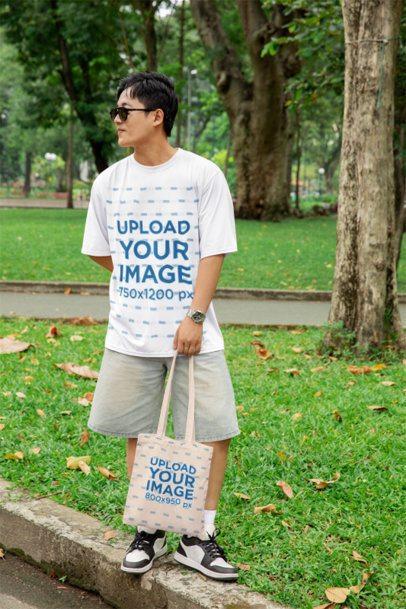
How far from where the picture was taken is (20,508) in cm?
385

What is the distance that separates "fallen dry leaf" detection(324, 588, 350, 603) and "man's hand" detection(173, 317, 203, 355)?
990 mm

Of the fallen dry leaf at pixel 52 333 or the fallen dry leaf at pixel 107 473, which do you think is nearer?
the fallen dry leaf at pixel 107 473

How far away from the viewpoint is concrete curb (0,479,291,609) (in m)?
3.16

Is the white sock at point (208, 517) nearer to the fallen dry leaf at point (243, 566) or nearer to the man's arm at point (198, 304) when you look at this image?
the fallen dry leaf at point (243, 566)

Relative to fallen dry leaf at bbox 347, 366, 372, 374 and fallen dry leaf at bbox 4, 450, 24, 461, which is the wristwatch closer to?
fallen dry leaf at bbox 4, 450, 24, 461

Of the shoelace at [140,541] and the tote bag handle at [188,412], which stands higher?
the tote bag handle at [188,412]

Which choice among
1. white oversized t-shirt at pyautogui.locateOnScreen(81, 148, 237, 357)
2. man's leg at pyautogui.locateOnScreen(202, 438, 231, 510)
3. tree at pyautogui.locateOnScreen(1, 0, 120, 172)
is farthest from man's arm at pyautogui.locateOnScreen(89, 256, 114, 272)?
tree at pyautogui.locateOnScreen(1, 0, 120, 172)

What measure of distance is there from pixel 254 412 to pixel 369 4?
3.28 metres

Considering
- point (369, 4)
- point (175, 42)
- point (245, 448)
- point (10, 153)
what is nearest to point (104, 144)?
point (175, 42)

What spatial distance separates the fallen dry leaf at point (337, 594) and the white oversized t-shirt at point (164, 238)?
3.19 ft

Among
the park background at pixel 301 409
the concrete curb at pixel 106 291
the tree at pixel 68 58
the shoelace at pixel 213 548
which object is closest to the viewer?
the shoelace at pixel 213 548

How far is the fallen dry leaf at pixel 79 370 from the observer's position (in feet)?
20.1

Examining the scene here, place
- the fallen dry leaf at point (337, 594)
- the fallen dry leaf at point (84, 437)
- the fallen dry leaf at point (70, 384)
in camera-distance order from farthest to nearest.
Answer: the fallen dry leaf at point (70, 384) → the fallen dry leaf at point (84, 437) → the fallen dry leaf at point (337, 594)

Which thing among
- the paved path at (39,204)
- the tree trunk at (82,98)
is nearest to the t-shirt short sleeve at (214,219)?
the tree trunk at (82,98)
